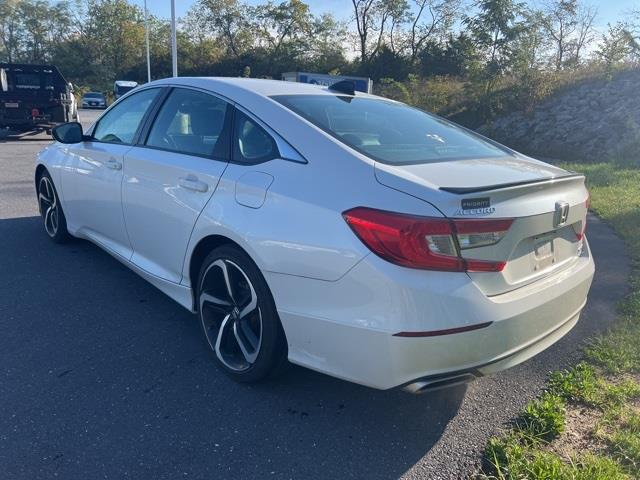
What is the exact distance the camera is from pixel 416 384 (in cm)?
223

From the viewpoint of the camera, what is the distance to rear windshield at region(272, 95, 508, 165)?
272 cm

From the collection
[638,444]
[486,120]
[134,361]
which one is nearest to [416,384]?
[638,444]

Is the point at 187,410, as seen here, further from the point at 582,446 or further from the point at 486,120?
the point at 486,120

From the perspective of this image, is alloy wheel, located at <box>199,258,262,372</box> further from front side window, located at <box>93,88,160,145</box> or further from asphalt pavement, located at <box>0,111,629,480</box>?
front side window, located at <box>93,88,160,145</box>

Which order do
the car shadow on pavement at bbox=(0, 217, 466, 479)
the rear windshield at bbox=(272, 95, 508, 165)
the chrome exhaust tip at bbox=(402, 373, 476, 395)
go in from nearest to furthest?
the chrome exhaust tip at bbox=(402, 373, 476, 395) → the car shadow on pavement at bbox=(0, 217, 466, 479) → the rear windshield at bbox=(272, 95, 508, 165)

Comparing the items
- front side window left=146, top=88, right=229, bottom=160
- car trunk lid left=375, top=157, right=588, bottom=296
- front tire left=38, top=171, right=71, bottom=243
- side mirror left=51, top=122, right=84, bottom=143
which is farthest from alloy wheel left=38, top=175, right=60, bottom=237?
car trunk lid left=375, top=157, right=588, bottom=296

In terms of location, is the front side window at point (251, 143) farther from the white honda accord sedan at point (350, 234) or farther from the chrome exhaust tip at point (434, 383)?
the chrome exhaust tip at point (434, 383)

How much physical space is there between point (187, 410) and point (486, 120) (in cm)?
1723

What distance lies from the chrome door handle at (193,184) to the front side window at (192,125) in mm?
175

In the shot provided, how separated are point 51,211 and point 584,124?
1461cm

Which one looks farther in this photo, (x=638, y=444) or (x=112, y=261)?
(x=112, y=261)

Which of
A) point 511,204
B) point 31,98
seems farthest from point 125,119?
point 31,98

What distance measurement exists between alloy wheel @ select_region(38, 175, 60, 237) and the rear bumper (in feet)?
11.8

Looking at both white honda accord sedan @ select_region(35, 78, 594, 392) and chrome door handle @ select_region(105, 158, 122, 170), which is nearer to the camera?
white honda accord sedan @ select_region(35, 78, 594, 392)
